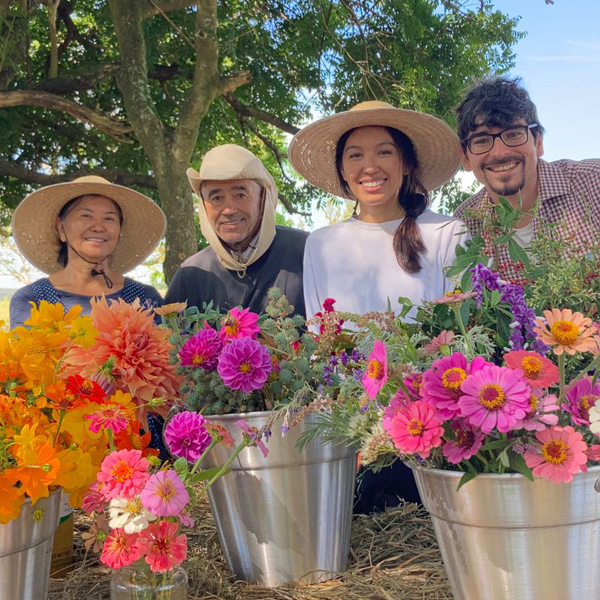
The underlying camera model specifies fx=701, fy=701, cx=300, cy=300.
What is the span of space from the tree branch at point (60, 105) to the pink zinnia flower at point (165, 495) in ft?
18.9

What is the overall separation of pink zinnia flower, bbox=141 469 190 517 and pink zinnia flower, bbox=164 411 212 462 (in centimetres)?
10

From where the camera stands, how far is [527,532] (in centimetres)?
96

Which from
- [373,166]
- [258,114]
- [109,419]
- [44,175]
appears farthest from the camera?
[258,114]

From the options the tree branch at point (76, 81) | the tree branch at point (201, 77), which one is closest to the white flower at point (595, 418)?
the tree branch at point (201, 77)

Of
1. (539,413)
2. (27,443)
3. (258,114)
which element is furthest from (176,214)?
(539,413)

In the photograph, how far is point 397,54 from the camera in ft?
20.7

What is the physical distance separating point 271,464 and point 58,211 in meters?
2.29

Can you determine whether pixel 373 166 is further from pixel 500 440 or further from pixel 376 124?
pixel 500 440

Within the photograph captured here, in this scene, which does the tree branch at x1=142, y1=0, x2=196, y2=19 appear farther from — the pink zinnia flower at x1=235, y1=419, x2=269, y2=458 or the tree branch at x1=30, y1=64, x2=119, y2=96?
the pink zinnia flower at x1=235, y1=419, x2=269, y2=458

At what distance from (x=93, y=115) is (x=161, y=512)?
6.00 meters

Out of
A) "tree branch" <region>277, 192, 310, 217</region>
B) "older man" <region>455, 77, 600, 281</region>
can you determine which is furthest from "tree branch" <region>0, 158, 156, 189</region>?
"older man" <region>455, 77, 600, 281</region>

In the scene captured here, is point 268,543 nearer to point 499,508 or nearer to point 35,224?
point 499,508

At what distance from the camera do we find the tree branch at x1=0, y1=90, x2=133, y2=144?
610 centimetres

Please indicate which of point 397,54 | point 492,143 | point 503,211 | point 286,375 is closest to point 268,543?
point 286,375
